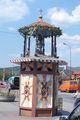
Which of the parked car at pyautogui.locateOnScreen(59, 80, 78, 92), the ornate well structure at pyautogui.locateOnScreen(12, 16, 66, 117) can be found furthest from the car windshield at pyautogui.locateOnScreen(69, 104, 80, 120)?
the parked car at pyautogui.locateOnScreen(59, 80, 78, 92)

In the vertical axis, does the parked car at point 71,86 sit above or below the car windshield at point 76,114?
above

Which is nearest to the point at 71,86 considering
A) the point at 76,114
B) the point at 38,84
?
the point at 38,84

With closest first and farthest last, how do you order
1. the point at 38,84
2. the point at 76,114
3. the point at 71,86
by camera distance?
the point at 76,114, the point at 38,84, the point at 71,86

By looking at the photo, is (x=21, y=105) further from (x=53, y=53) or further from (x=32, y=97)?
(x=53, y=53)

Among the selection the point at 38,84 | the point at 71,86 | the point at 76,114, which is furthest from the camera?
the point at 71,86

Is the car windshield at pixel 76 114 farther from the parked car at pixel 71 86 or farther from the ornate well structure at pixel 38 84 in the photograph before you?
the parked car at pixel 71 86

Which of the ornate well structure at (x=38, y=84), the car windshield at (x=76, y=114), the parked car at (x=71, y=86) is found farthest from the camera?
the parked car at (x=71, y=86)

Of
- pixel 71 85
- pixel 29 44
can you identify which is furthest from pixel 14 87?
pixel 29 44

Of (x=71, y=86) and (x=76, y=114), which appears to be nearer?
(x=76, y=114)

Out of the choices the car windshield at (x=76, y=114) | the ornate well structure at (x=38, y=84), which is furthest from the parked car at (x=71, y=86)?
the car windshield at (x=76, y=114)

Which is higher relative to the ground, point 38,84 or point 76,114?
point 38,84

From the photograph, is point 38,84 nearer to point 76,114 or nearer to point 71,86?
point 76,114

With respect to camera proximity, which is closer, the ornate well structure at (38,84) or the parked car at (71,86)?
the ornate well structure at (38,84)

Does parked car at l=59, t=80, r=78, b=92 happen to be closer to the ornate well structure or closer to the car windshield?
the ornate well structure
